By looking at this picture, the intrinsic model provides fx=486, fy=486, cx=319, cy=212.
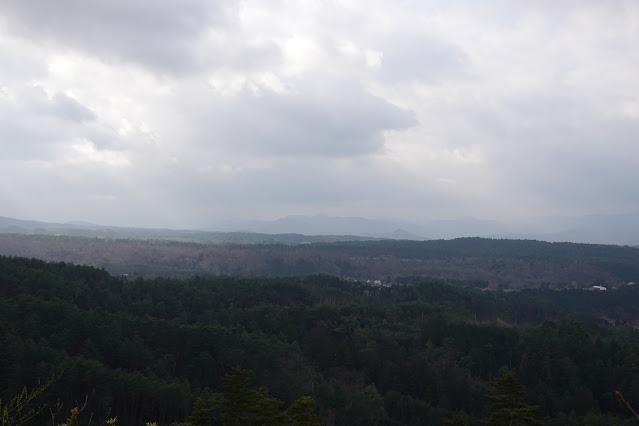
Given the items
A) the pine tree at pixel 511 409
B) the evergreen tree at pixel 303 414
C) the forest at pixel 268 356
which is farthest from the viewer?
the forest at pixel 268 356

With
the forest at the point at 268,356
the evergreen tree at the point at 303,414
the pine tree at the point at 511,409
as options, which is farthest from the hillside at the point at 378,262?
the pine tree at the point at 511,409

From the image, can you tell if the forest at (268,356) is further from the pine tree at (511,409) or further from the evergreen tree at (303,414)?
the evergreen tree at (303,414)

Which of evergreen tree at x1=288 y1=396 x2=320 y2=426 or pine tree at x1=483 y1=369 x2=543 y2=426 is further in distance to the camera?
pine tree at x1=483 y1=369 x2=543 y2=426

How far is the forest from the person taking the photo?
141 feet

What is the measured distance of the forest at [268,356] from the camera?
4294 cm

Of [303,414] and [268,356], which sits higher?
[303,414]

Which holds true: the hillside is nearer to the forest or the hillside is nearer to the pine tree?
the forest

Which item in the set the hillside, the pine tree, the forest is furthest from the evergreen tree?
the hillside

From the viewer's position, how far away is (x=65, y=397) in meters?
41.2

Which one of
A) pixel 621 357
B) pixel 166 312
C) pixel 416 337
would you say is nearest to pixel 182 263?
pixel 166 312

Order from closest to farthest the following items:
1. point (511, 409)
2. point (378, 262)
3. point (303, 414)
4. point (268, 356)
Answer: point (303, 414) < point (511, 409) < point (268, 356) < point (378, 262)

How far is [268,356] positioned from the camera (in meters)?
57.4

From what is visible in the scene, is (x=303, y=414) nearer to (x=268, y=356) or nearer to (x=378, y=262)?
(x=268, y=356)

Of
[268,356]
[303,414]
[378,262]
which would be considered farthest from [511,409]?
[378,262]
